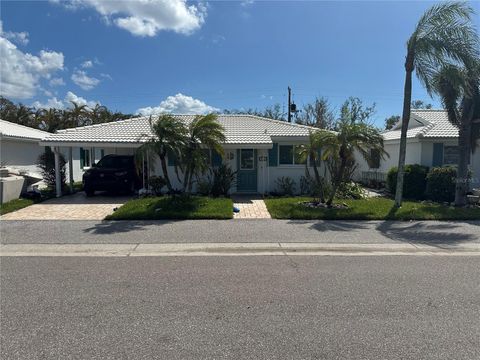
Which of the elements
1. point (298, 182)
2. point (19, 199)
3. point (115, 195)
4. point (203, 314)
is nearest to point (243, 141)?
point (298, 182)

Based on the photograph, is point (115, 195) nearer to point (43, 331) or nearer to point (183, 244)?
point (183, 244)

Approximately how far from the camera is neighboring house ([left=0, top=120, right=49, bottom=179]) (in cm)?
1633

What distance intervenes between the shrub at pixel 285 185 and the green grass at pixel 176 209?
13.6 ft

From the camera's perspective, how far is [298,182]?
16.0 meters

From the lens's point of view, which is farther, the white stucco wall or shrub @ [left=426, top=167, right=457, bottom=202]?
the white stucco wall

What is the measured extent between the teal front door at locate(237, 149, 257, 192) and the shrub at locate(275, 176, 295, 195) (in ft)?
3.52

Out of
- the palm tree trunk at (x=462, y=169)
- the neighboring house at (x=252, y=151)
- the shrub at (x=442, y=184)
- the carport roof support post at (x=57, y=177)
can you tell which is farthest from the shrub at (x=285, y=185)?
the carport roof support post at (x=57, y=177)

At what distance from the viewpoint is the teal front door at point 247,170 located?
1584 centimetres

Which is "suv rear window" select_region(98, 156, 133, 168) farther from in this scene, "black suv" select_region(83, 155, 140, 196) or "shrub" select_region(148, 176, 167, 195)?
"shrub" select_region(148, 176, 167, 195)

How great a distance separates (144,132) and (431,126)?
43.8 feet

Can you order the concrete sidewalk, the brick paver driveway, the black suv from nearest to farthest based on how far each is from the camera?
the concrete sidewalk < the brick paver driveway < the black suv

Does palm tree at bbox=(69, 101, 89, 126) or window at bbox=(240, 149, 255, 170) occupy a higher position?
palm tree at bbox=(69, 101, 89, 126)

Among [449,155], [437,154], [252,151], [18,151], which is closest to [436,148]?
[437,154]

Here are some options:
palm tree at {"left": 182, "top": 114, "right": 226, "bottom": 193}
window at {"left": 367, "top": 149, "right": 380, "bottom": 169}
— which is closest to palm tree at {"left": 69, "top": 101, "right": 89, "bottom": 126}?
palm tree at {"left": 182, "top": 114, "right": 226, "bottom": 193}
